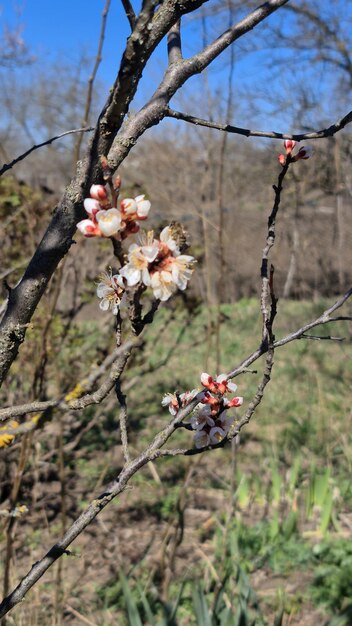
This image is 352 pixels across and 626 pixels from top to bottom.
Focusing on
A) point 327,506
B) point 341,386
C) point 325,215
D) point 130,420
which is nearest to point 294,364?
point 341,386

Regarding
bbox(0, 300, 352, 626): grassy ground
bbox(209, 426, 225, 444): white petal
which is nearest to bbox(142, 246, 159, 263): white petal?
bbox(209, 426, 225, 444): white petal

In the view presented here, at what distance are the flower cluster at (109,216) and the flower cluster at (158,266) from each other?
0.03 m

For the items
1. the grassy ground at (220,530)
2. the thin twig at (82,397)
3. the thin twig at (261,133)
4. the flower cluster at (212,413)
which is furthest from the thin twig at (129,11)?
the grassy ground at (220,530)

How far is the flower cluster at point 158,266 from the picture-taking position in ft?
2.60

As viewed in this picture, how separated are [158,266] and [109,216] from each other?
0.09 meters

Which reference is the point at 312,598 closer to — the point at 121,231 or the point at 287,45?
the point at 121,231

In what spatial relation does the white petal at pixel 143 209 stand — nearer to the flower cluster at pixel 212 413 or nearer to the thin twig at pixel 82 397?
the thin twig at pixel 82 397

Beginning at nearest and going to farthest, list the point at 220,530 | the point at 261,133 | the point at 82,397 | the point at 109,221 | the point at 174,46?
the point at 109,221, the point at 82,397, the point at 261,133, the point at 174,46, the point at 220,530

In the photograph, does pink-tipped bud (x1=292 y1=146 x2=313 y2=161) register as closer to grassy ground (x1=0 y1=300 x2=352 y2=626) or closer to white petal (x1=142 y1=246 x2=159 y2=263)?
white petal (x1=142 y1=246 x2=159 y2=263)

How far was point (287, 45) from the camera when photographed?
28.8 feet

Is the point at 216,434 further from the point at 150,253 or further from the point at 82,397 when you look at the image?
the point at 150,253

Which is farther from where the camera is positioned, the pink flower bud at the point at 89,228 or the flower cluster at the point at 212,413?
the flower cluster at the point at 212,413

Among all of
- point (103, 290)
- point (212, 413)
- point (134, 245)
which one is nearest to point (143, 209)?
point (134, 245)

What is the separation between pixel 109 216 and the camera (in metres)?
0.78
